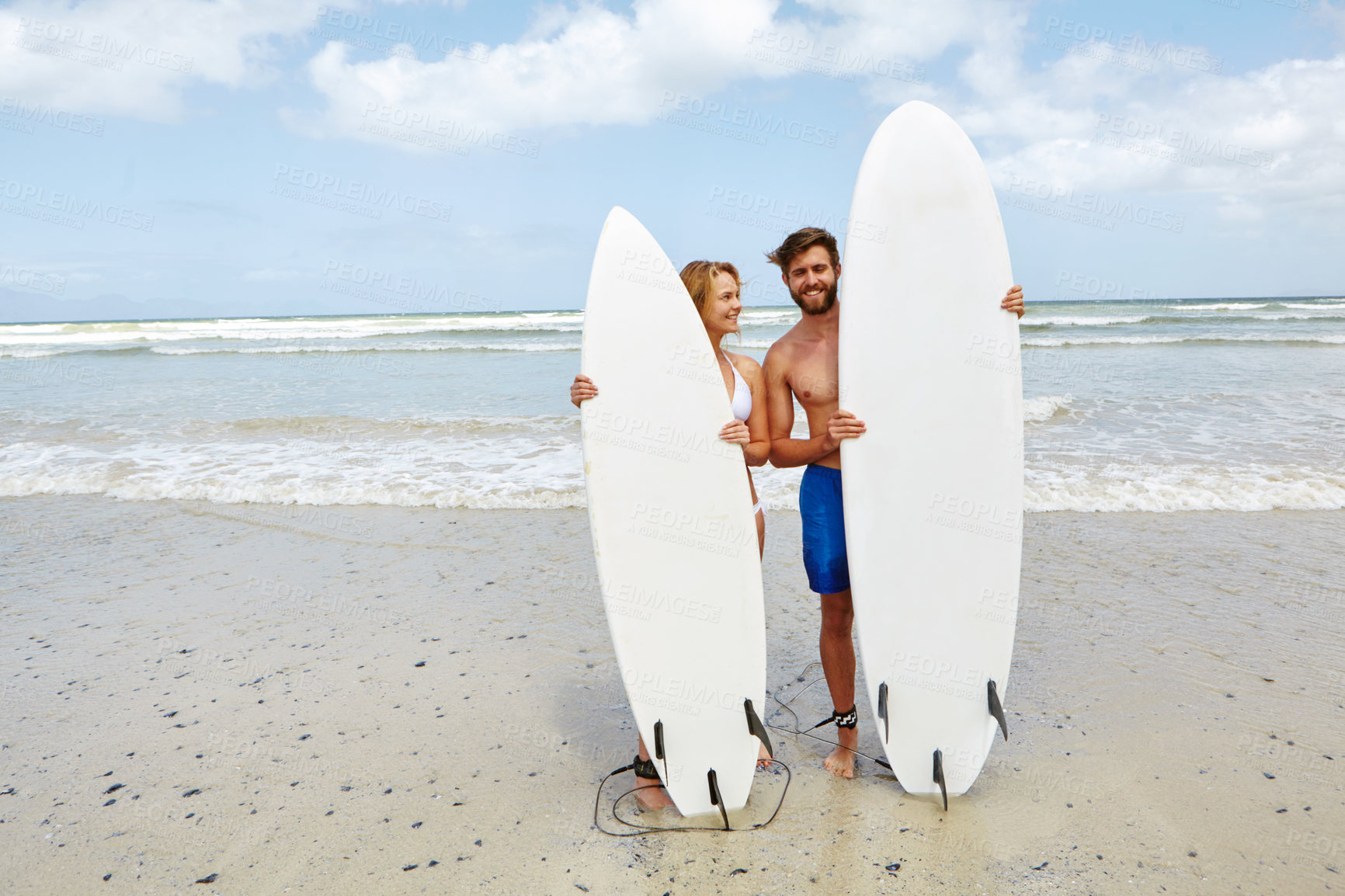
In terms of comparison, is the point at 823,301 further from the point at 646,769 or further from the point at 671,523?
the point at 646,769

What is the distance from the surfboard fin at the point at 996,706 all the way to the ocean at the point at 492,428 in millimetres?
2823

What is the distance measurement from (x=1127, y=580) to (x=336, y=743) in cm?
338

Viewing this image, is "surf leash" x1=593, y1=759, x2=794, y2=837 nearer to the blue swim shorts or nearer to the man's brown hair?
the blue swim shorts

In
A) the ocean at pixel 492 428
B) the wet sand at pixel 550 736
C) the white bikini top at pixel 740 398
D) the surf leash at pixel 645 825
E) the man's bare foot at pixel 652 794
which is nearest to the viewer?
the wet sand at pixel 550 736

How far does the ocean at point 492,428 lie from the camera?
5.23m

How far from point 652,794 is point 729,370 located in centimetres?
123

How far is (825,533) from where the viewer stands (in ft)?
7.55

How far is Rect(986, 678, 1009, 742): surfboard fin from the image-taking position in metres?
2.14

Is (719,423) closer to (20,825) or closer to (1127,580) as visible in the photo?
(20,825)

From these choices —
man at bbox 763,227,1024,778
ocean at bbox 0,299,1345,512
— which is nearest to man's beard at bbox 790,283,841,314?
man at bbox 763,227,1024,778

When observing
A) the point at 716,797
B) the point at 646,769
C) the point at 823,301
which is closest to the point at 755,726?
the point at 716,797

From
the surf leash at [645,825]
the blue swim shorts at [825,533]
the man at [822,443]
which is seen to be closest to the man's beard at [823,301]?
the man at [822,443]

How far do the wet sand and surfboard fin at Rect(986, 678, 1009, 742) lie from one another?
0.19 m

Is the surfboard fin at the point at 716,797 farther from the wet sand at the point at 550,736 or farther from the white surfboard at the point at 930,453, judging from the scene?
the white surfboard at the point at 930,453
